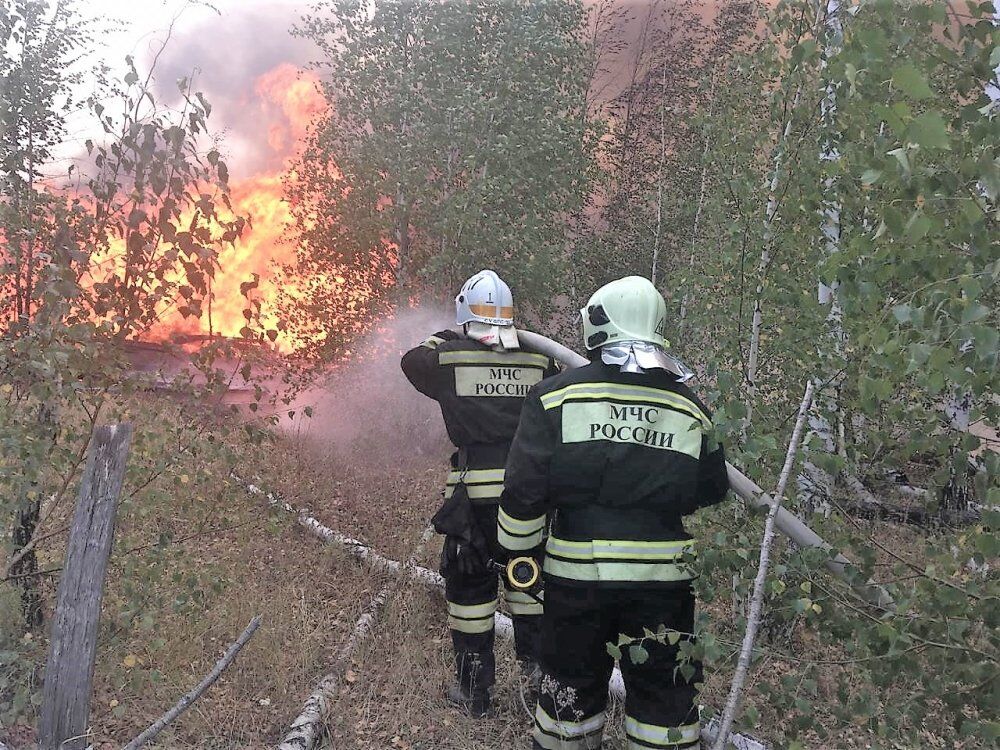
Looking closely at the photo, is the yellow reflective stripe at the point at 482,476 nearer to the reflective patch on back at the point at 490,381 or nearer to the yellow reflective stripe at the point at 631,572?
the reflective patch on back at the point at 490,381

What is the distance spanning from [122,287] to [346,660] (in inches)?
115

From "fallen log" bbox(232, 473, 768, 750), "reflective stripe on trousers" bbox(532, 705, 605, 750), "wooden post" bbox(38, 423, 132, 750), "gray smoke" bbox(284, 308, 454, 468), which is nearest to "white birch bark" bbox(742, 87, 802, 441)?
"fallen log" bbox(232, 473, 768, 750)

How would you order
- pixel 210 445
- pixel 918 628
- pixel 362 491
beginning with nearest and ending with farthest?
pixel 918 628
pixel 210 445
pixel 362 491

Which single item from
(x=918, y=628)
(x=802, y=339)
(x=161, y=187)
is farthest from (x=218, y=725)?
(x=802, y=339)

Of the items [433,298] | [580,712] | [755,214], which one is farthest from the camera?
[433,298]

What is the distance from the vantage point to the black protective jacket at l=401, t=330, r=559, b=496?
170 inches

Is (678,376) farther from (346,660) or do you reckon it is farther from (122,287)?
(346,660)

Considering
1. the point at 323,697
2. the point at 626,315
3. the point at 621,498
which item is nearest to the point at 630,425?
the point at 621,498

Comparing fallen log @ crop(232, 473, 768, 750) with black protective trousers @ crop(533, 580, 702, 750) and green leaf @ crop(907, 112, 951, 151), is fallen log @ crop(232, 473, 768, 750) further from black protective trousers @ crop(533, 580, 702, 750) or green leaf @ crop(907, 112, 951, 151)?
green leaf @ crop(907, 112, 951, 151)

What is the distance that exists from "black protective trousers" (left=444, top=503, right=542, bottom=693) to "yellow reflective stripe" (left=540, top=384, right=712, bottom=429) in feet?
5.41

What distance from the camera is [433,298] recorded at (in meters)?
11.3

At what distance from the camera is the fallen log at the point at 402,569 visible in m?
3.58

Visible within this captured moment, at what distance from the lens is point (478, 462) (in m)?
4.36

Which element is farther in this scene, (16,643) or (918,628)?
(16,643)
